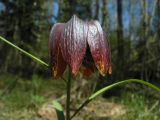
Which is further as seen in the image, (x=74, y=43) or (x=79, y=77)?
(x=79, y=77)

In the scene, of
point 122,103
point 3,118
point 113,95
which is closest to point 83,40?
point 3,118

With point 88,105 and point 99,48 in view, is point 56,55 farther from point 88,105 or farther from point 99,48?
point 88,105

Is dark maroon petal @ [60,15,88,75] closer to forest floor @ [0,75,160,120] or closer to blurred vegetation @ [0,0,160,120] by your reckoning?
blurred vegetation @ [0,0,160,120]

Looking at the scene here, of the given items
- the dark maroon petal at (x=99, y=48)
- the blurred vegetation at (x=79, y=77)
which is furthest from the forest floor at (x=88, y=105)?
the dark maroon petal at (x=99, y=48)

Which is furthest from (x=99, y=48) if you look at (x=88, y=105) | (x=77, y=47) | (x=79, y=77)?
(x=79, y=77)

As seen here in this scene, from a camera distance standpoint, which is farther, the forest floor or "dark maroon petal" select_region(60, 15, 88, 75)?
the forest floor

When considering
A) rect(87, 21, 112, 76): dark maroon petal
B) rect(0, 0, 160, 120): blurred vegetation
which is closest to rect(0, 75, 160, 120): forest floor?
rect(0, 0, 160, 120): blurred vegetation

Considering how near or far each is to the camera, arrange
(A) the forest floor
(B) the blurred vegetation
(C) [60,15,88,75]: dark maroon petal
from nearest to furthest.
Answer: (C) [60,15,88,75]: dark maroon petal < (A) the forest floor < (B) the blurred vegetation
